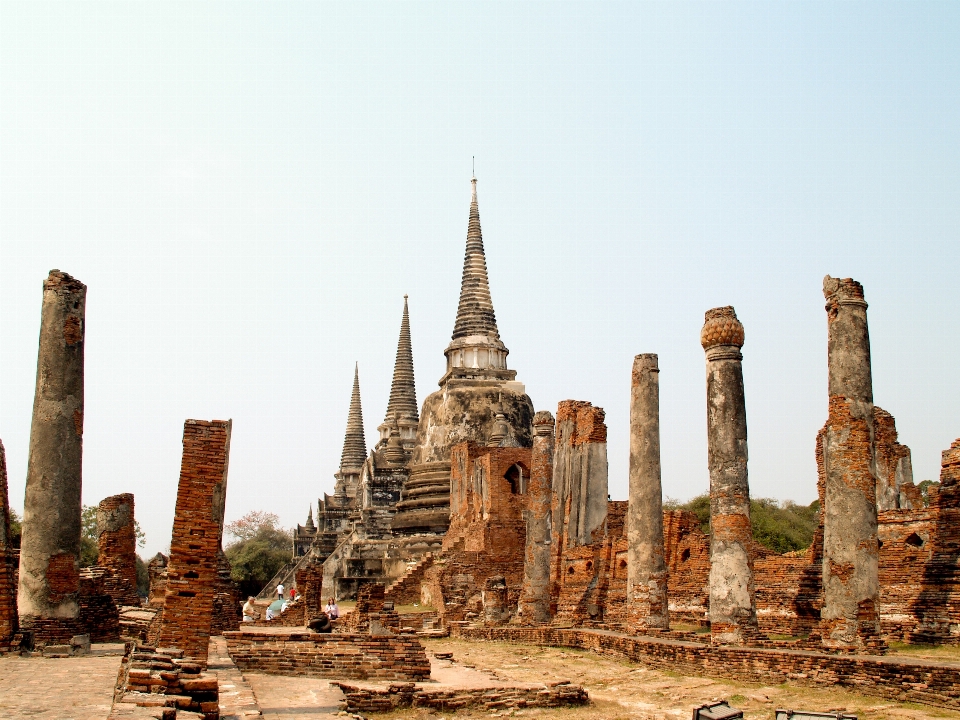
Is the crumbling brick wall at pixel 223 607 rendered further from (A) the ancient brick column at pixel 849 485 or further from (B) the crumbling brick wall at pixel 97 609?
(A) the ancient brick column at pixel 849 485

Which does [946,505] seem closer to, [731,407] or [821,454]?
[731,407]

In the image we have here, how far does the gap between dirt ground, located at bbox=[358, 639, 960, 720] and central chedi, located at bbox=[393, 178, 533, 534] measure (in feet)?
71.1

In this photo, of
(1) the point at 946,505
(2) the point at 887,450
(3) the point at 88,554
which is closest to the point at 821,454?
(2) the point at 887,450

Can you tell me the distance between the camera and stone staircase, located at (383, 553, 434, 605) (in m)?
30.1

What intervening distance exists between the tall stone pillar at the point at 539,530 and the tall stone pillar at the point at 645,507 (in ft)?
14.6

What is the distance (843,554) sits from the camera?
13656mm

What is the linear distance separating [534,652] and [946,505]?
712 centimetres

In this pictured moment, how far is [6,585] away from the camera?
12.4 metres

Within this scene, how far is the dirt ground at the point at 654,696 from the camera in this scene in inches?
422

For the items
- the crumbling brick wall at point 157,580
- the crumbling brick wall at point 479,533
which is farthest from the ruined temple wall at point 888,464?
the crumbling brick wall at point 157,580

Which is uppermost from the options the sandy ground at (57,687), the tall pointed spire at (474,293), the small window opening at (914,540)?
the tall pointed spire at (474,293)

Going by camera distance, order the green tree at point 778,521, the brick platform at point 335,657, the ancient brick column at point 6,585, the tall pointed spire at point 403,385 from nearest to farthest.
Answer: the ancient brick column at point 6,585 → the brick platform at point 335,657 → the green tree at point 778,521 → the tall pointed spire at point 403,385

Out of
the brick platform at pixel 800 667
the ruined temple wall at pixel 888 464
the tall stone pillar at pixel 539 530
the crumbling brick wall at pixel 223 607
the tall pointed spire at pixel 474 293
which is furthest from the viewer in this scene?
the tall pointed spire at pixel 474 293

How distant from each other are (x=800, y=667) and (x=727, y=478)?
3763mm
